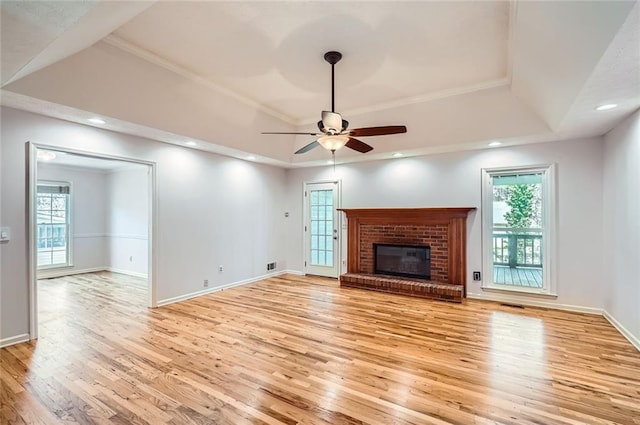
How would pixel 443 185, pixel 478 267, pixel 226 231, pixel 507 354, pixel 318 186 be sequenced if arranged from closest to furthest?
pixel 507 354 < pixel 478 267 < pixel 443 185 < pixel 226 231 < pixel 318 186

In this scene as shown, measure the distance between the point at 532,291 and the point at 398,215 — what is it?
234cm

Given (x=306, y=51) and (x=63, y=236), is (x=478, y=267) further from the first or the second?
(x=63, y=236)

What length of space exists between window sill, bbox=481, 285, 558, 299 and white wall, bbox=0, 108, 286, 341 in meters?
4.22

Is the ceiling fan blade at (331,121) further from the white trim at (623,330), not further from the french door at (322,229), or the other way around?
the white trim at (623,330)

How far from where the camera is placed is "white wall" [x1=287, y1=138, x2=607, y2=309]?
4.21 metres

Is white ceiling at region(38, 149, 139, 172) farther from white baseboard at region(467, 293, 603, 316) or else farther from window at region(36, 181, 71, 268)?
white baseboard at region(467, 293, 603, 316)

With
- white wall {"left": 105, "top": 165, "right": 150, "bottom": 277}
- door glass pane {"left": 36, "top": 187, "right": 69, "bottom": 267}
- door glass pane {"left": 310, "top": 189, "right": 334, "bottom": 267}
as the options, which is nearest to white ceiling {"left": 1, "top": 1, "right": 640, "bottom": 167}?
door glass pane {"left": 310, "top": 189, "right": 334, "bottom": 267}

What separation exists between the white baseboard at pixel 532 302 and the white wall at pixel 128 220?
22.3 feet

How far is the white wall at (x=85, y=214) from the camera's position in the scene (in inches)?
273

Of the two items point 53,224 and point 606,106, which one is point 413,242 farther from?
point 53,224

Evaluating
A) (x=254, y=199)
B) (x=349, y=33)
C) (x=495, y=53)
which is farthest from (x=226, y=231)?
(x=495, y=53)

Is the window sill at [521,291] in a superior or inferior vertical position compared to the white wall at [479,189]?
inferior

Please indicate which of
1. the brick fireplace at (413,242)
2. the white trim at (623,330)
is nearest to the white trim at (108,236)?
the brick fireplace at (413,242)

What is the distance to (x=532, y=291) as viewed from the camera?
457 cm
